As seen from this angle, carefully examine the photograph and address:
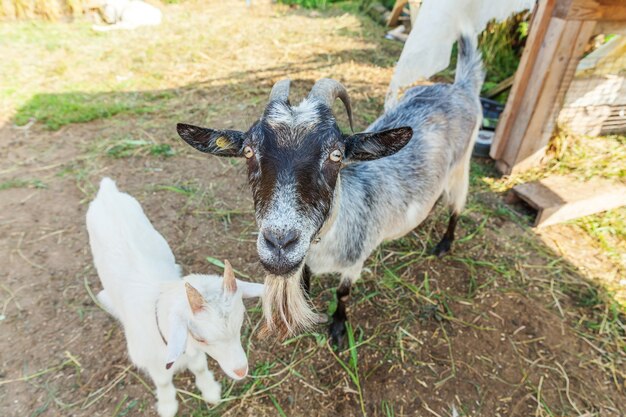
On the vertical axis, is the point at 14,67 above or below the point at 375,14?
below

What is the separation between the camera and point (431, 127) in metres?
2.65

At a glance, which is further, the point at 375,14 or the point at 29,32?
the point at 375,14

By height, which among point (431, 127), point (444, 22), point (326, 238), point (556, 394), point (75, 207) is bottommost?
point (556, 394)

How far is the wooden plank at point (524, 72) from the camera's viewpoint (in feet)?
11.1

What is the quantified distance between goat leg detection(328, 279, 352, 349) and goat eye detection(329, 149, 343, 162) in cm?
106

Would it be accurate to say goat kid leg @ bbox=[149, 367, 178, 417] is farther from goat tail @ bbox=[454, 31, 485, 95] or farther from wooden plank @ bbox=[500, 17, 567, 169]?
wooden plank @ bbox=[500, 17, 567, 169]

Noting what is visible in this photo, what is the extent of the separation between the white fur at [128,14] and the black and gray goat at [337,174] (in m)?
6.85

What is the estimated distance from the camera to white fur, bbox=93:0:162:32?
24.8 feet

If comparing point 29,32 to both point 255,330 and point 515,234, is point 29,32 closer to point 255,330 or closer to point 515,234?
point 255,330

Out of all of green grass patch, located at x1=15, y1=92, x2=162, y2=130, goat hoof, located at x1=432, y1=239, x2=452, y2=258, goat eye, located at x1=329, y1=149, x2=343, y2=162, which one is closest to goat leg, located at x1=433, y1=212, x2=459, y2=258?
goat hoof, located at x1=432, y1=239, x2=452, y2=258

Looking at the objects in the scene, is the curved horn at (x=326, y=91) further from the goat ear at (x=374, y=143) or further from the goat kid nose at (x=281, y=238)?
the goat kid nose at (x=281, y=238)

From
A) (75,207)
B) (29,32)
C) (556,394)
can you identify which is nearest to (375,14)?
(29,32)

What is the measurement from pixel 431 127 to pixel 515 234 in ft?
4.98

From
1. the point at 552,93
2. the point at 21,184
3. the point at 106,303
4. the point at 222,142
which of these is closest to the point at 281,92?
the point at 222,142
